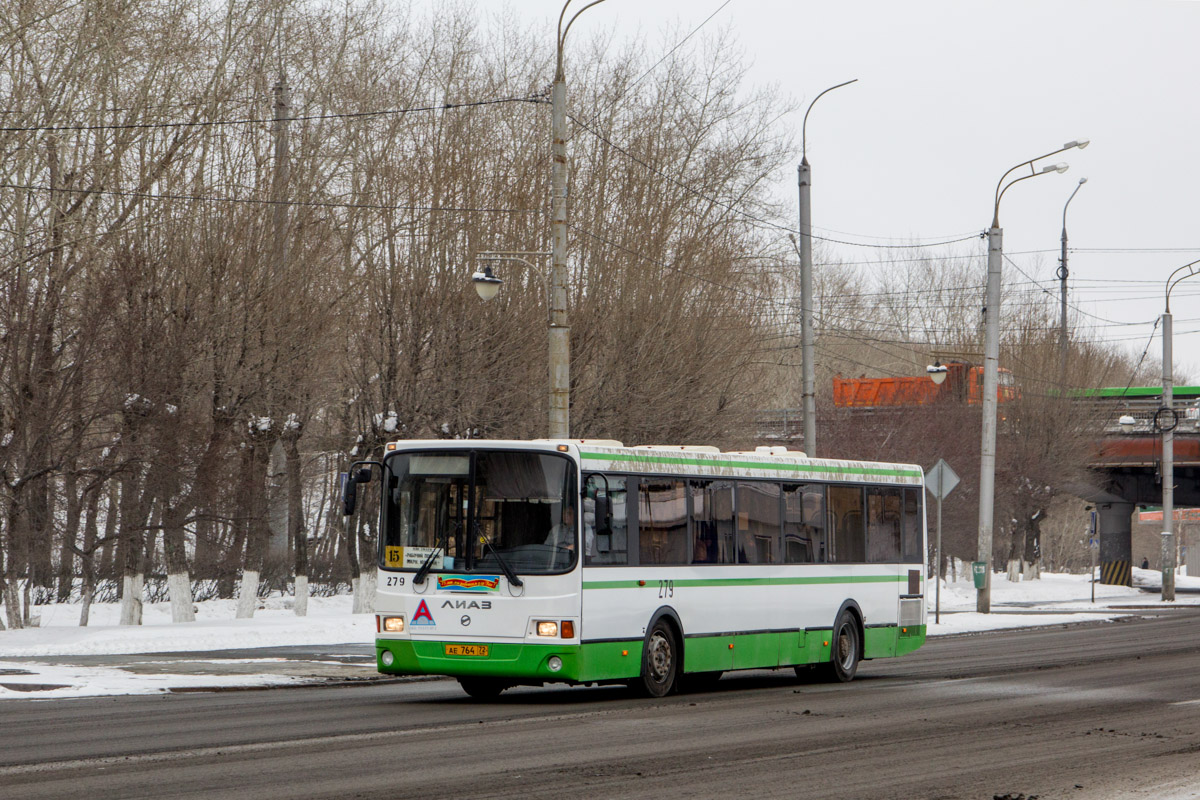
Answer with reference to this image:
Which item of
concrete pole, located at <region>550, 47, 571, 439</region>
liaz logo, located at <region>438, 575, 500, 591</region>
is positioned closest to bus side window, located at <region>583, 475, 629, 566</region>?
liaz logo, located at <region>438, 575, 500, 591</region>

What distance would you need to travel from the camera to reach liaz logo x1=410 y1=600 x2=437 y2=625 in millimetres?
15234

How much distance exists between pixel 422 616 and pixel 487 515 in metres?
1.17

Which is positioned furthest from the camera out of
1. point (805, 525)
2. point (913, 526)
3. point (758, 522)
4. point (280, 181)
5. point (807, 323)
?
point (280, 181)

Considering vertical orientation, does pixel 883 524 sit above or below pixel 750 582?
above

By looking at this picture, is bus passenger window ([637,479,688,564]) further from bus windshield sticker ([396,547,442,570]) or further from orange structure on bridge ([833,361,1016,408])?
orange structure on bridge ([833,361,1016,408])

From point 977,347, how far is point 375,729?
55.3 metres

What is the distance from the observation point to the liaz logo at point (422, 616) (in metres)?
15.2

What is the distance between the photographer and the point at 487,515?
1530 centimetres

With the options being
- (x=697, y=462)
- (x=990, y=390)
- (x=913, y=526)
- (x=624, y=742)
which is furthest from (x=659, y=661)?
(x=990, y=390)

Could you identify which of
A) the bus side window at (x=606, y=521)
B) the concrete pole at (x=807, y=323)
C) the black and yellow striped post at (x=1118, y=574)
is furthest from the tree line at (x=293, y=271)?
the black and yellow striped post at (x=1118, y=574)

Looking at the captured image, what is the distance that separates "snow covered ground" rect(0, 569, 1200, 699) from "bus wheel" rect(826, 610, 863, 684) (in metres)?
6.52

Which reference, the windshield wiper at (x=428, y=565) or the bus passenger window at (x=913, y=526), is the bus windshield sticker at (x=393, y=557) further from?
the bus passenger window at (x=913, y=526)

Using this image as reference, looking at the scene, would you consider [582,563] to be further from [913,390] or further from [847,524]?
[913,390]

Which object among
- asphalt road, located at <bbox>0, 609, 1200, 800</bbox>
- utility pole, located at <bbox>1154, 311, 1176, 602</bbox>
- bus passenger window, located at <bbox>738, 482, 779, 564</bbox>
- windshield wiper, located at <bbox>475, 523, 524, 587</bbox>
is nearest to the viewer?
asphalt road, located at <bbox>0, 609, 1200, 800</bbox>
